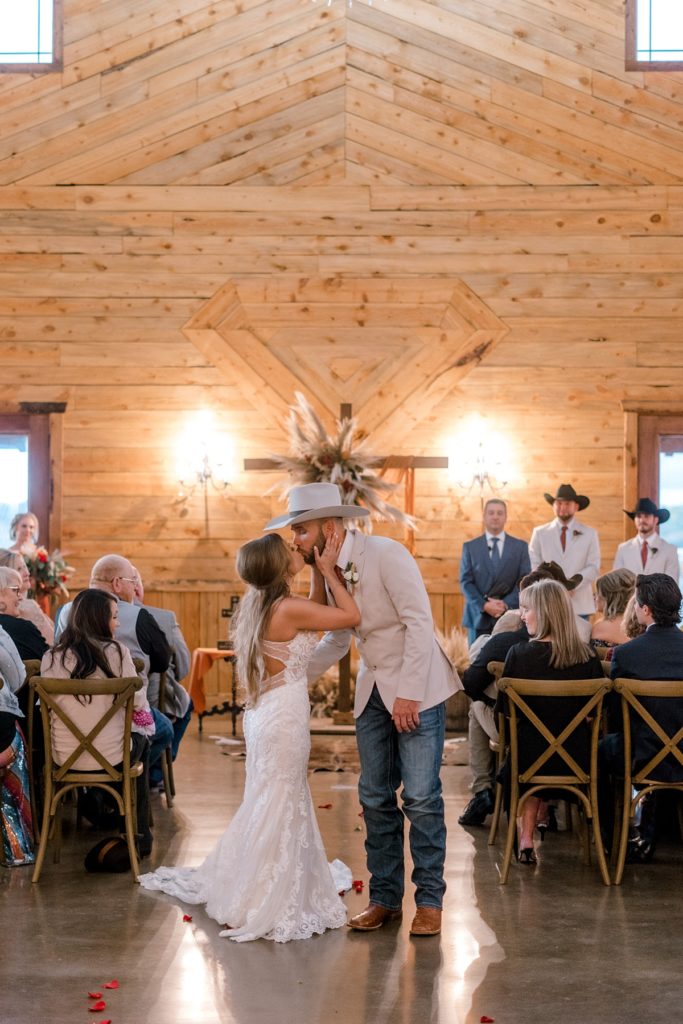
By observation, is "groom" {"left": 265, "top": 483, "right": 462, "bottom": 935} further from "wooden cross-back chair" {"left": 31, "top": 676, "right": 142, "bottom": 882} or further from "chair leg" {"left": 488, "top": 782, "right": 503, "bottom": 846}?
"chair leg" {"left": 488, "top": 782, "right": 503, "bottom": 846}

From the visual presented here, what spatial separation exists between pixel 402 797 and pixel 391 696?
357 millimetres

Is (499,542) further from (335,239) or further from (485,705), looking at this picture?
(485,705)

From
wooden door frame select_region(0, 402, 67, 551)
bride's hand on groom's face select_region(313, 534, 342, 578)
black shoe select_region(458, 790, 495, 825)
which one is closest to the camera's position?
bride's hand on groom's face select_region(313, 534, 342, 578)

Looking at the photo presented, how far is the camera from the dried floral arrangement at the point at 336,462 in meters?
9.10

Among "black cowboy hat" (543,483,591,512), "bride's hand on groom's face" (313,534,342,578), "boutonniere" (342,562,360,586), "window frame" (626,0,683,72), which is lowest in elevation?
"boutonniere" (342,562,360,586)

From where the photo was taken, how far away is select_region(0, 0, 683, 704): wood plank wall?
10.8 m

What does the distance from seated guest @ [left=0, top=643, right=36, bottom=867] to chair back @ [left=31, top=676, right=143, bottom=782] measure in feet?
0.38

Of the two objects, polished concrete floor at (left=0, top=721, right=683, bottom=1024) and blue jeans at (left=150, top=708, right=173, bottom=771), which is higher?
blue jeans at (left=150, top=708, right=173, bottom=771)

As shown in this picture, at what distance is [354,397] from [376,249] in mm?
1260

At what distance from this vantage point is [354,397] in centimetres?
1096

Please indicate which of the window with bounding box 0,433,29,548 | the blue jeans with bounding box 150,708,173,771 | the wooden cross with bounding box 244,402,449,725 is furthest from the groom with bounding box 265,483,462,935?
the window with bounding box 0,433,29,548

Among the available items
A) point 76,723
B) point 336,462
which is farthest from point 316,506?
point 336,462

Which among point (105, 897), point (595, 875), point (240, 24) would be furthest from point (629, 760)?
point (240, 24)

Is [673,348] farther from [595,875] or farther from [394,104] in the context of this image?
[595,875]
